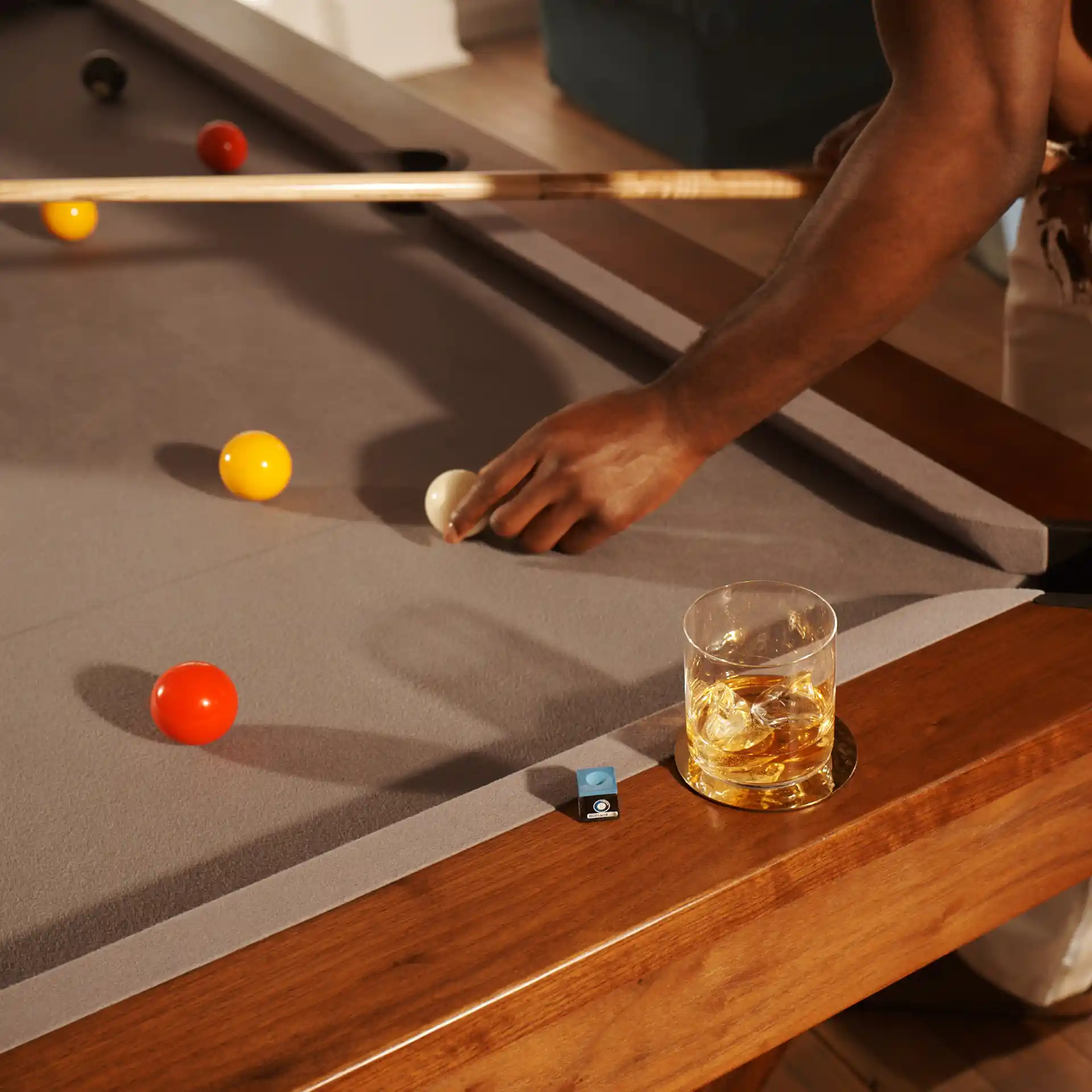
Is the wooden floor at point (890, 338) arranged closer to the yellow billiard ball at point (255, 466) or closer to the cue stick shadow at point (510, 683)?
the cue stick shadow at point (510, 683)

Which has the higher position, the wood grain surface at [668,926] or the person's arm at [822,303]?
the person's arm at [822,303]

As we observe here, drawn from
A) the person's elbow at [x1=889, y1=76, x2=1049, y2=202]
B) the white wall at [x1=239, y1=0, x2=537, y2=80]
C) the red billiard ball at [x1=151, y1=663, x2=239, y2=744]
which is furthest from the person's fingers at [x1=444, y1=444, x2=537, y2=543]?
the white wall at [x1=239, y1=0, x2=537, y2=80]

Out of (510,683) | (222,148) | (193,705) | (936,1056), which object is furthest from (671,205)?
(193,705)

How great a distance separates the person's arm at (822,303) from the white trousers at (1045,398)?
0.43 m

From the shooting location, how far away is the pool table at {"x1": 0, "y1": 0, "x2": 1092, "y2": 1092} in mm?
790

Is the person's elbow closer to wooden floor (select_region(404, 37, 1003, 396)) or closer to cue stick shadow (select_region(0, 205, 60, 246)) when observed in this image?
wooden floor (select_region(404, 37, 1003, 396))

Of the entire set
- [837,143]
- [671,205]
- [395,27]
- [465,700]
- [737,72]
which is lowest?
[671,205]

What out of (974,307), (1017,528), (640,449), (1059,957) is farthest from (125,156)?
(974,307)

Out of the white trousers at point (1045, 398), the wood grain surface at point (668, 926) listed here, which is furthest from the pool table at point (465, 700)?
the white trousers at point (1045, 398)

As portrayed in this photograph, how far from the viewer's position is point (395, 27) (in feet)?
17.4

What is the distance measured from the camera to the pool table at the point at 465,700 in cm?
79

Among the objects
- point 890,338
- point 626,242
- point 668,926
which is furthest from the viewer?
point 890,338

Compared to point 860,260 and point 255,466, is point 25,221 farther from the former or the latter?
point 860,260

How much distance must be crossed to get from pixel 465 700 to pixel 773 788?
229 mm
